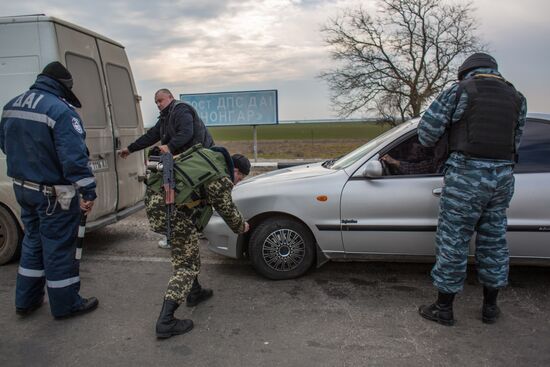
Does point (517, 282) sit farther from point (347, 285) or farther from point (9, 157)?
point (9, 157)

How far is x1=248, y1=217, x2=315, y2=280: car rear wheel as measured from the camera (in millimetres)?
4074

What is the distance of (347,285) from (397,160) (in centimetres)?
120

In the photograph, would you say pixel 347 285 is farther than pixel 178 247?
Yes

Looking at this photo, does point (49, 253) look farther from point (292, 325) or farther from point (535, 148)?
point (535, 148)

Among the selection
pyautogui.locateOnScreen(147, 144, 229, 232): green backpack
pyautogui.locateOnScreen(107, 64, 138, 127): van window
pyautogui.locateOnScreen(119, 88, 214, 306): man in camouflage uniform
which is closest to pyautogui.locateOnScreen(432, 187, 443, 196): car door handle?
pyautogui.locateOnScreen(147, 144, 229, 232): green backpack

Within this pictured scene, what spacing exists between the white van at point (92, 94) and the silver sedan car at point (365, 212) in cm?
150

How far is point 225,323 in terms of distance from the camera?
11.1 feet

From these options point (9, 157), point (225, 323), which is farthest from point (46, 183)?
point (225, 323)

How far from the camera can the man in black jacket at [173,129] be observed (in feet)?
16.5

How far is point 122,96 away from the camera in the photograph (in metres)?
5.50

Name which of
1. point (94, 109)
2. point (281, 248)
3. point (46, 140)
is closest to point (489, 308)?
point (281, 248)

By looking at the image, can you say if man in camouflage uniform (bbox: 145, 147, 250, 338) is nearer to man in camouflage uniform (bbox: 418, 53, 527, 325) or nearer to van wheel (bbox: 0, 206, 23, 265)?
man in camouflage uniform (bbox: 418, 53, 527, 325)

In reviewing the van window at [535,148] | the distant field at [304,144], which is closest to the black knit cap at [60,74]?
the van window at [535,148]

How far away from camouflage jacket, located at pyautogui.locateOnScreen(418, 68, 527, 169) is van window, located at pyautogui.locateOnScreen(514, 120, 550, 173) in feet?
1.73
